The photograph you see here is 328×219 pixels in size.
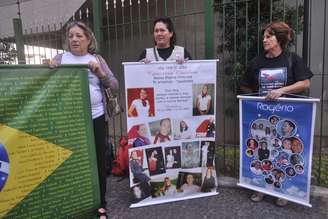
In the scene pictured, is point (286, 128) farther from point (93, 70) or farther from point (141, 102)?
point (93, 70)

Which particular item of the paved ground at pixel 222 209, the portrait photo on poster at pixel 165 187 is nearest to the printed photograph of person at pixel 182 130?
the portrait photo on poster at pixel 165 187

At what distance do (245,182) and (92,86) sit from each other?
1.89 m

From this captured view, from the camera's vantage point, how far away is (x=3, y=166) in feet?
9.15

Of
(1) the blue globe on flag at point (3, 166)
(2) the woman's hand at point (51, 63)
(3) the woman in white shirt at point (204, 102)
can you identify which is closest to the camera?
(1) the blue globe on flag at point (3, 166)

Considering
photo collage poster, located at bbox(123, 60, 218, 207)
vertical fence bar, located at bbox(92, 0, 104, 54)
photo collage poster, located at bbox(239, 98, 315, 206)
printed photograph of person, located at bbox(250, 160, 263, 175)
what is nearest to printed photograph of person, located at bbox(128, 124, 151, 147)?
photo collage poster, located at bbox(123, 60, 218, 207)

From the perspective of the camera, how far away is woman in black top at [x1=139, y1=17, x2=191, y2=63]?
3744 mm

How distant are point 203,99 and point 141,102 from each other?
2.08 feet

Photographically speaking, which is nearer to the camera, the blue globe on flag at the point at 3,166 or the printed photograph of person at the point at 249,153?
the blue globe on flag at the point at 3,166

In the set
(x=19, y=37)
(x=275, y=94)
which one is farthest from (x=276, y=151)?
(x=19, y=37)

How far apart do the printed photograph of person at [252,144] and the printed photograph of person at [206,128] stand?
0.38 metres

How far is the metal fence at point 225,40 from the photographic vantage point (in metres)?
4.39

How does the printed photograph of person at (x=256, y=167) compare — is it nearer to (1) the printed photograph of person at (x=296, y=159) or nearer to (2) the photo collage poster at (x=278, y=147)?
(2) the photo collage poster at (x=278, y=147)

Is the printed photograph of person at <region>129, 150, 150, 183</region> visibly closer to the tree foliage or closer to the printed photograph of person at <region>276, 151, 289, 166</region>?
the printed photograph of person at <region>276, 151, 289, 166</region>

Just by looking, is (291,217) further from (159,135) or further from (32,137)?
(32,137)
